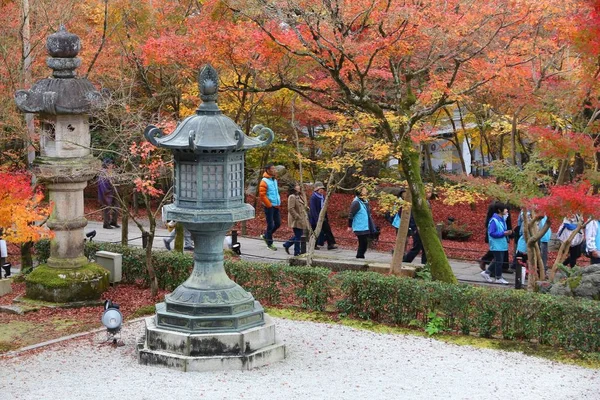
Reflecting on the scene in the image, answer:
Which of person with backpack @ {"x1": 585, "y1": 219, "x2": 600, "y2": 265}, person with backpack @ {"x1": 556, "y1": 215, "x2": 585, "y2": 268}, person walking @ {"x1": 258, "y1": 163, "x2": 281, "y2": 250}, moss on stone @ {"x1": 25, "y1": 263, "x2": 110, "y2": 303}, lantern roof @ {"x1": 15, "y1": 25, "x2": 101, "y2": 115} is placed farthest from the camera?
person walking @ {"x1": 258, "y1": 163, "x2": 281, "y2": 250}

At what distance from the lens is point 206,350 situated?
1130 centimetres

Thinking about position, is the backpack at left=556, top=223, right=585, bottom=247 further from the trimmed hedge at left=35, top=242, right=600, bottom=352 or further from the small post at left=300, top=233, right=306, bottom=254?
the small post at left=300, top=233, right=306, bottom=254

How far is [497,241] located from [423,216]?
2864 millimetres

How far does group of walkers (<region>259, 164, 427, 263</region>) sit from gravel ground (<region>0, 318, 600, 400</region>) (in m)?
6.60

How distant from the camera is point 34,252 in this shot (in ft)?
62.7

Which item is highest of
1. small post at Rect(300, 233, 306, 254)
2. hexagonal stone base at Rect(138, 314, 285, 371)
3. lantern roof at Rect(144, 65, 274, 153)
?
lantern roof at Rect(144, 65, 274, 153)

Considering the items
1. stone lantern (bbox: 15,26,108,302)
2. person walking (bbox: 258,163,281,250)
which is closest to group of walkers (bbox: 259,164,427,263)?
person walking (bbox: 258,163,281,250)

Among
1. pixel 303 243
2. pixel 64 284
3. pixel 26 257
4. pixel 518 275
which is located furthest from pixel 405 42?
pixel 26 257

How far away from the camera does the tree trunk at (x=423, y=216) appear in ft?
49.0

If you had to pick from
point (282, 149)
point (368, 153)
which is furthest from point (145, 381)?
point (282, 149)

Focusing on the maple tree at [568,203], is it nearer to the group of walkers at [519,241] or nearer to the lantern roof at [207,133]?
the group of walkers at [519,241]

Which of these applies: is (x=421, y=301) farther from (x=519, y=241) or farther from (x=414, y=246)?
(x=414, y=246)

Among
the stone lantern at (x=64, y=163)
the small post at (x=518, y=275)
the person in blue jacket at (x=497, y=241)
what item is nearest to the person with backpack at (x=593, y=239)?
the person in blue jacket at (x=497, y=241)

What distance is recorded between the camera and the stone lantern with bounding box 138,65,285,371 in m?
11.3
